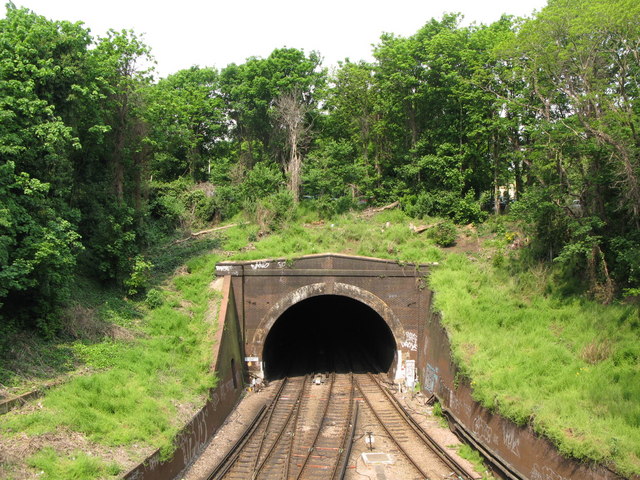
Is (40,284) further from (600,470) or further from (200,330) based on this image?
(600,470)

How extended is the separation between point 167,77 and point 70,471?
102ft

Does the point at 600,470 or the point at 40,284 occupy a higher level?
the point at 40,284

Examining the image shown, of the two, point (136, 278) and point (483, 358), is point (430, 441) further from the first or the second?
point (136, 278)

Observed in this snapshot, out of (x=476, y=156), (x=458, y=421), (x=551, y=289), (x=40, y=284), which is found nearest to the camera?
(x=40, y=284)

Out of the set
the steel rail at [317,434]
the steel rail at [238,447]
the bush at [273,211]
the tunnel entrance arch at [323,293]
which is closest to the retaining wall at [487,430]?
the tunnel entrance arch at [323,293]

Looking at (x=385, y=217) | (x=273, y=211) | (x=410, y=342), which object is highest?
(x=273, y=211)

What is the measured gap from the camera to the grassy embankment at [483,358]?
1016 cm

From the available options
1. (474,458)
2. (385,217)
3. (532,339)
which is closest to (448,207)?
(385,217)

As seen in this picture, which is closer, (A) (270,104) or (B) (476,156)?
(B) (476,156)

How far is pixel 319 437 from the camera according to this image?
1489cm

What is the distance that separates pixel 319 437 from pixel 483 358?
564 cm

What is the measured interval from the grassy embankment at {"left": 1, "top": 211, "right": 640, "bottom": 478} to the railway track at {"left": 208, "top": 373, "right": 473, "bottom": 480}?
7.27 ft

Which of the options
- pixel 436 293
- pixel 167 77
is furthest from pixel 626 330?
pixel 167 77

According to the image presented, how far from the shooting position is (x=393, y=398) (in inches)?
713
